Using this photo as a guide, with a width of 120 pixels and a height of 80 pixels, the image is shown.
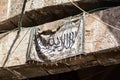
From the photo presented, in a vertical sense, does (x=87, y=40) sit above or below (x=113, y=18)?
below

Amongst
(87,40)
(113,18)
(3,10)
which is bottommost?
(87,40)

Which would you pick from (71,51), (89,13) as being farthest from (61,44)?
(89,13)

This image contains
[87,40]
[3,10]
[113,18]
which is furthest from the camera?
[3,10]

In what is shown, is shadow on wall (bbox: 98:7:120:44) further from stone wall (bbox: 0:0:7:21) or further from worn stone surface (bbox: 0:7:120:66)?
stone wall (bbox: 0:0:7:21)

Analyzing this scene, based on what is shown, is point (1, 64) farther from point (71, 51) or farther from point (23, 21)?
point (71, 51)

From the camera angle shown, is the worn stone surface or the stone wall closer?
the worn stone surface

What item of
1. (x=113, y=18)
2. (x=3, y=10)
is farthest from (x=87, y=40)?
(x=3, y=10)

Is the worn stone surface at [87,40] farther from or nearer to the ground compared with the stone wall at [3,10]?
nearer to the ground

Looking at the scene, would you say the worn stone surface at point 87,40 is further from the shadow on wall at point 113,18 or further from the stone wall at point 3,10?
the stone wall at point 3,10

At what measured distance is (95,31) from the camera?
5.89m

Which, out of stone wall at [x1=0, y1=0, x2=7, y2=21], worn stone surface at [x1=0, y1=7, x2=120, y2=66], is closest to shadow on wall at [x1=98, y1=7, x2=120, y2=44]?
worn stone surface at [x1=0, y1=7, x2=120, y2=66]

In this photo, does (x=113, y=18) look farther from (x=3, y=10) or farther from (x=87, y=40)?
(x=3, y=10)

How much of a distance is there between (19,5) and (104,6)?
6.04 ft

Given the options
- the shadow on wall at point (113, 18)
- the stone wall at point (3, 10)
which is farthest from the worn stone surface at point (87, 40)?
the stone wall at point (3, 10)
